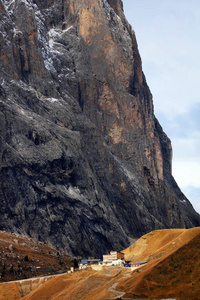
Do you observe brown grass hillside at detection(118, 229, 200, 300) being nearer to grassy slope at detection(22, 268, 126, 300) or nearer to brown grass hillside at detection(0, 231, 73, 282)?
grassy slope at detection(22, 268, 126, 300)

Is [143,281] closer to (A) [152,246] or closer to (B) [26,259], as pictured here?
(A) [152,246]

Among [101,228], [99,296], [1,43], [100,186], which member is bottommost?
[99,296]

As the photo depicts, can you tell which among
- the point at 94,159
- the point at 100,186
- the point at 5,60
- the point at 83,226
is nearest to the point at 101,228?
the point at 83,226

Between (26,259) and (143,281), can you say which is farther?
(26,259)

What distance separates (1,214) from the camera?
150m

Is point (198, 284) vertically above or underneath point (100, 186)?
underneath

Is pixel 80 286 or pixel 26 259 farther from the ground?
pixel 26 259

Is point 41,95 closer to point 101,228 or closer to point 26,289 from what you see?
point 101,228

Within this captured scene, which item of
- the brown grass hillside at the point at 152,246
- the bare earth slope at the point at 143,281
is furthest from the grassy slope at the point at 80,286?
the brown grass hillside at the point at 152,246

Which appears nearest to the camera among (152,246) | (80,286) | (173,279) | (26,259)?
(173,279)

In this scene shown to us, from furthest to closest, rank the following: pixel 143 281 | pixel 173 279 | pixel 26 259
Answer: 1. pixel 26 259
2. pixel 143 281
3. pixel 173 279

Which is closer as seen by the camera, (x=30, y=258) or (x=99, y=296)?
(x=99, y=296)

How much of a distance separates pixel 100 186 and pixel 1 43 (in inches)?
2417

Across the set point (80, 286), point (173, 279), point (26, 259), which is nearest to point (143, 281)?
→ point (173, 279)
